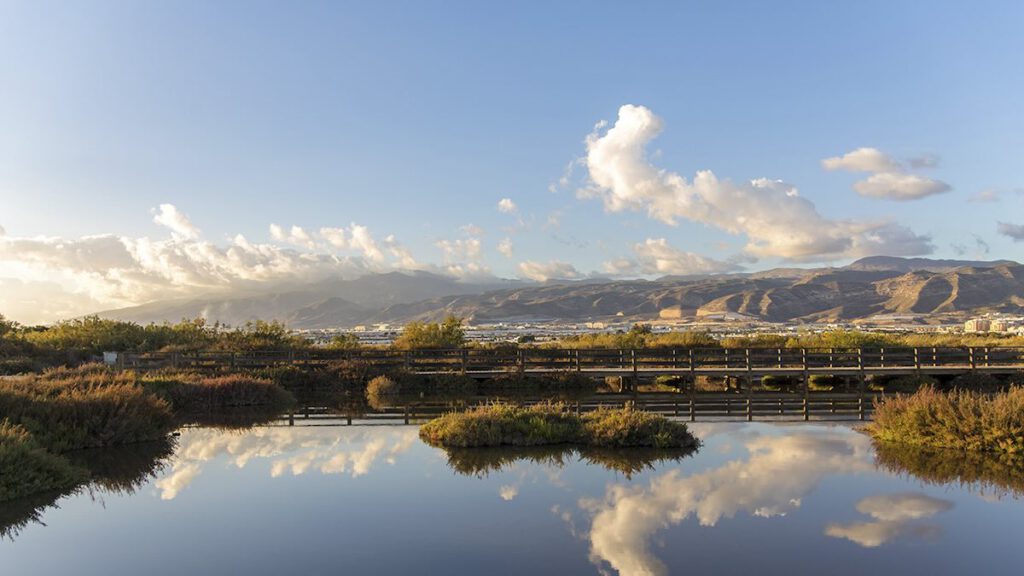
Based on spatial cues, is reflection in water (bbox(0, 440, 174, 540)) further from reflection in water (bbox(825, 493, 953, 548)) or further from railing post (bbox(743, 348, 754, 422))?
railing post (bbox(743, 348, 754, 422))

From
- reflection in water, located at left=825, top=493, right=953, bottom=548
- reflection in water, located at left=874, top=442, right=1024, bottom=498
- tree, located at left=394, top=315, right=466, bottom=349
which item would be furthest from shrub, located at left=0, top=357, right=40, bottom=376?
reflection in water, located at left=825, top=493, right=953, bottom=548

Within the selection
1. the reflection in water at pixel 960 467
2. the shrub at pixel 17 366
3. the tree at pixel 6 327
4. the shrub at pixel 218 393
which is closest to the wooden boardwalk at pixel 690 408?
the shrub at pixel 218 393

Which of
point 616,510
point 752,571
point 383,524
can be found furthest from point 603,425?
point 752,571

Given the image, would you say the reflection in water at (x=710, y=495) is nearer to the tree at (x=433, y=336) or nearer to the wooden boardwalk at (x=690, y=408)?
the wooden boardwalk at (x=690, y=408)

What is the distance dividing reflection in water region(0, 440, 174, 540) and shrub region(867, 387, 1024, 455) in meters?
13.9

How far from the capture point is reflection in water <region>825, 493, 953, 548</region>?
8844 mm

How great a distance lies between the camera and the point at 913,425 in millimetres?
14812

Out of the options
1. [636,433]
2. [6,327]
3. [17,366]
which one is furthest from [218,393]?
[6,327]

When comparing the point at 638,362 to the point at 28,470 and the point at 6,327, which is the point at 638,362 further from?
the point at 6,327

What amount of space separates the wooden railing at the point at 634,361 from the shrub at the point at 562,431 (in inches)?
531

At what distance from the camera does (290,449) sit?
15164 millimetres

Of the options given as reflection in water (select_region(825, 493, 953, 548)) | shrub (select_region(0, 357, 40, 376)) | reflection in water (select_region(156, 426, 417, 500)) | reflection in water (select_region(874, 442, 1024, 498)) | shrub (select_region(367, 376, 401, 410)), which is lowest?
shrub (select_region(367, 376, 401, 410))

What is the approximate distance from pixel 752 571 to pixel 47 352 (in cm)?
3656

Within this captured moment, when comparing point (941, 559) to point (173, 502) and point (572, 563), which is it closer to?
point (572, 563)
